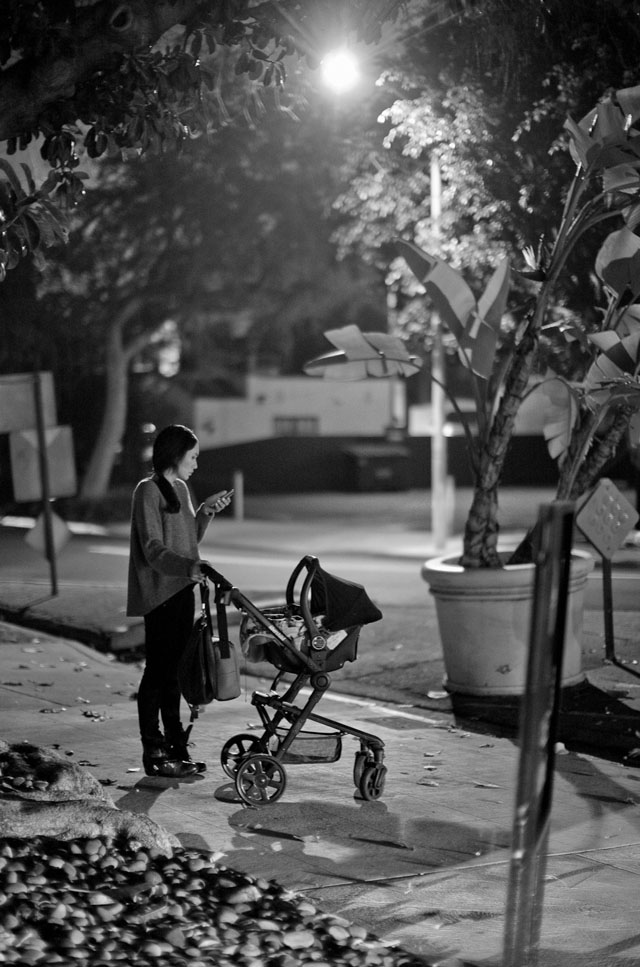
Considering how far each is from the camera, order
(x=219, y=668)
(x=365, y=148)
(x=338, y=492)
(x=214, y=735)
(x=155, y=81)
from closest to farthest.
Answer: (x=219, y=668), (x=155, y=81), (x=214, y=735), (x=365, y=148), (x=338, y=492)

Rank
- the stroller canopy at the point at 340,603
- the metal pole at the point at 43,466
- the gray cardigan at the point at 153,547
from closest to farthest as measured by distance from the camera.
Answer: the stroller canopy at the point at 340,603 → the gray cardigan at the point at 153,547 → the metal pole at the point at 43,466

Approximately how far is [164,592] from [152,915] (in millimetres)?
2507

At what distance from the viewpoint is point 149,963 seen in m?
4.09

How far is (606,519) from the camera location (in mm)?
10539

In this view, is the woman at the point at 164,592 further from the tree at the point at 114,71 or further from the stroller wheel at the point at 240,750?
the tree at the point at 114,71

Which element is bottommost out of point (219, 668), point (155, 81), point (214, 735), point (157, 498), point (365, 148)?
point (214, 735)

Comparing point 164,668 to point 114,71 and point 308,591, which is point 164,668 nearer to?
point 308,591

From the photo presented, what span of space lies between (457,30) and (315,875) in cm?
813

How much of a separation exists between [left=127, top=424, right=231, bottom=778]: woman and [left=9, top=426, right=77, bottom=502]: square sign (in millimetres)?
7380

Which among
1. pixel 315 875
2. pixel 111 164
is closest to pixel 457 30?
pixel 315 875

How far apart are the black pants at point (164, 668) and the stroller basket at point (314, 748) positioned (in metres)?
0.63

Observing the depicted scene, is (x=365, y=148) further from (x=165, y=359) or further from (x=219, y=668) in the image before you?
Answer: (x=165, y=359)

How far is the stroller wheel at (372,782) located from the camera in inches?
251

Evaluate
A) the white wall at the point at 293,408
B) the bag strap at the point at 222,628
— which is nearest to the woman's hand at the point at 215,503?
the bag strap at the point at 222,628
